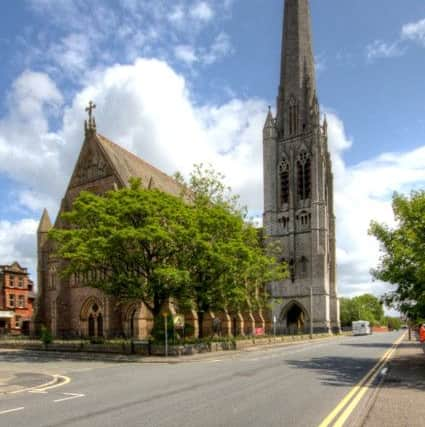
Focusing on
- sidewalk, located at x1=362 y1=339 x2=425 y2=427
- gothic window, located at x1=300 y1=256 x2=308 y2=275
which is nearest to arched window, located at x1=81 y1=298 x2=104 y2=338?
sidewalk, located at x1=362 y1=339 x2=425 y2=427

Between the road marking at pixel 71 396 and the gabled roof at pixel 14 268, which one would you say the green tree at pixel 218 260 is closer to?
the road marking at pixel 71 396

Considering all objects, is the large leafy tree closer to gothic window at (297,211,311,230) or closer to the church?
the church

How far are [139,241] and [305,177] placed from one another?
45.3 metres

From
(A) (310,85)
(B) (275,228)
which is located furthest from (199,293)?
(A) (310,85)

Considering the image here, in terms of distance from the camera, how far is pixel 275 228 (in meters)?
69.1

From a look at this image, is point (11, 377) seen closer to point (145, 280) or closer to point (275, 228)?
point (145, 280)

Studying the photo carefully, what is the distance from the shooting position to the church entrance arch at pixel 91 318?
144ft

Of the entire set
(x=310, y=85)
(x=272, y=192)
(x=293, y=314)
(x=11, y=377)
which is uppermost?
(x=310, y=85)

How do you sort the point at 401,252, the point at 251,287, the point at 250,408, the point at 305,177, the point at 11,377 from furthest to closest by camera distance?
the point at 305,177 < the point at 251,287 < the point at 401,252 < the point at 11,377 < the point at 250,408

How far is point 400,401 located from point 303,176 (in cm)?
5899

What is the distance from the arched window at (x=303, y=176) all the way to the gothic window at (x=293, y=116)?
431cm

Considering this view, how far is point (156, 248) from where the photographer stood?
28516mm

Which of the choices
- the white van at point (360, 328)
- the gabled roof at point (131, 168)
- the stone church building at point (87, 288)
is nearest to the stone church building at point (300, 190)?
the white van at point (360, 328)

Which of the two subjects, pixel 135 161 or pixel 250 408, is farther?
pixel 135 161
